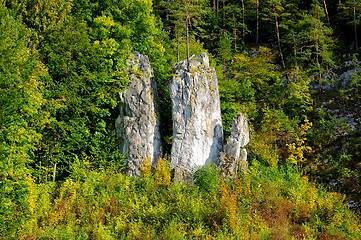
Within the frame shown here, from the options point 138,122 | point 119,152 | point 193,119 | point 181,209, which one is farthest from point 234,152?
point 119,152

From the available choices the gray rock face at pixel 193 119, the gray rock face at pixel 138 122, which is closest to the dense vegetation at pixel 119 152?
the gray rock face at pixel 138 122

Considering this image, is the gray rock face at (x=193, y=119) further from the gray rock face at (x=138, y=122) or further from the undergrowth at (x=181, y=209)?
the gray rock face at (x=138, y=122)

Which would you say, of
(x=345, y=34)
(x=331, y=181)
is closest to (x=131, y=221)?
(x=331, y=181)

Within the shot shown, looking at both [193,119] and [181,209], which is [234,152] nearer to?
[193,119]

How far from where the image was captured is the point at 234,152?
40.9ft

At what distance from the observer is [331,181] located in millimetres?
13109

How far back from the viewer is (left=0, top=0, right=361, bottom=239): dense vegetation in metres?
8.68

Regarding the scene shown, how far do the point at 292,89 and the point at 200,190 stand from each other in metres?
10.6

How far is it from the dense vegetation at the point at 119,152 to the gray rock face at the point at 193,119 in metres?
0.99

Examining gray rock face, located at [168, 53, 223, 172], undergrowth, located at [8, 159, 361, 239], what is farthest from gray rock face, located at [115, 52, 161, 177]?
gray rock face, located at [168, 53, 223, 172]

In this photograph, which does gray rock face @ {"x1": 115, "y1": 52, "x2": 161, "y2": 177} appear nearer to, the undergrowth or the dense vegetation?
the dense vegetation

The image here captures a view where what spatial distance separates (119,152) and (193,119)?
13.9ft

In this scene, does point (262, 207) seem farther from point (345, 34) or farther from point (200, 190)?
point (345, 34)

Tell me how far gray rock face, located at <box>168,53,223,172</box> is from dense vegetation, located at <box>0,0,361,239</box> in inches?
39.1
